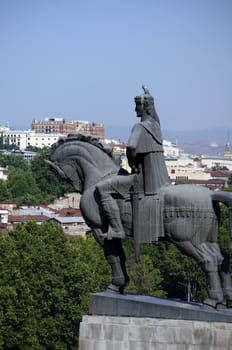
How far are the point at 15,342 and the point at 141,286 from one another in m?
14.5

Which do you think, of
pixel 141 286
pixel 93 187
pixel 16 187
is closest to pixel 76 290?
pixel 141 286

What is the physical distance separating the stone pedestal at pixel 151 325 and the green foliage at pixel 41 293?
22.1 meters

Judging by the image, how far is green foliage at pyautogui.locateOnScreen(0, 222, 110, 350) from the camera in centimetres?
4556

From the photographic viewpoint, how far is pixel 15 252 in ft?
167

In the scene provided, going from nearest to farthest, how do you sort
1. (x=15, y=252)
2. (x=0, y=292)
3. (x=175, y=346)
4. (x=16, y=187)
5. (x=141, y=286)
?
(x=175, y=346)
(x=0, y=292)
(x=15, y=252)
(x=141, y=286)
(x=16, y=187)

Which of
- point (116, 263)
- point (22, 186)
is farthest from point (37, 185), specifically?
point (116, 263)

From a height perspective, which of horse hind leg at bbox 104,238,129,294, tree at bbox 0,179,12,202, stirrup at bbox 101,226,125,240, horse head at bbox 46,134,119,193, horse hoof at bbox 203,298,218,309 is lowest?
horse hoof at bbox 203,298,218,309

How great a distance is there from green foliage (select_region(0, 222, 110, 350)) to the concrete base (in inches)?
874

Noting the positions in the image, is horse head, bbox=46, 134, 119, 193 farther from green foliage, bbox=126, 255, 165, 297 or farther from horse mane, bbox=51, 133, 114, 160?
green foliage, bbox=126, 255, 165, 297

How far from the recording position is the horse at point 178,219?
2264 cm

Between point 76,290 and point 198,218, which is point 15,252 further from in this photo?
point 198,218

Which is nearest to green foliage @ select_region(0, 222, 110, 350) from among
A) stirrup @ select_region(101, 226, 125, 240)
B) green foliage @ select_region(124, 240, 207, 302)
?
green foliage @ select_region(124, 240, 207, 302)

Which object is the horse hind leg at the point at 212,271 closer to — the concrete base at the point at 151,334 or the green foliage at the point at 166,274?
Answer: the concrete base at the point at 151,334

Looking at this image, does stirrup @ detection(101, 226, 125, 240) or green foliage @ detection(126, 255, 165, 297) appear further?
green foliage @ detection(126, 255, 165, 297)
